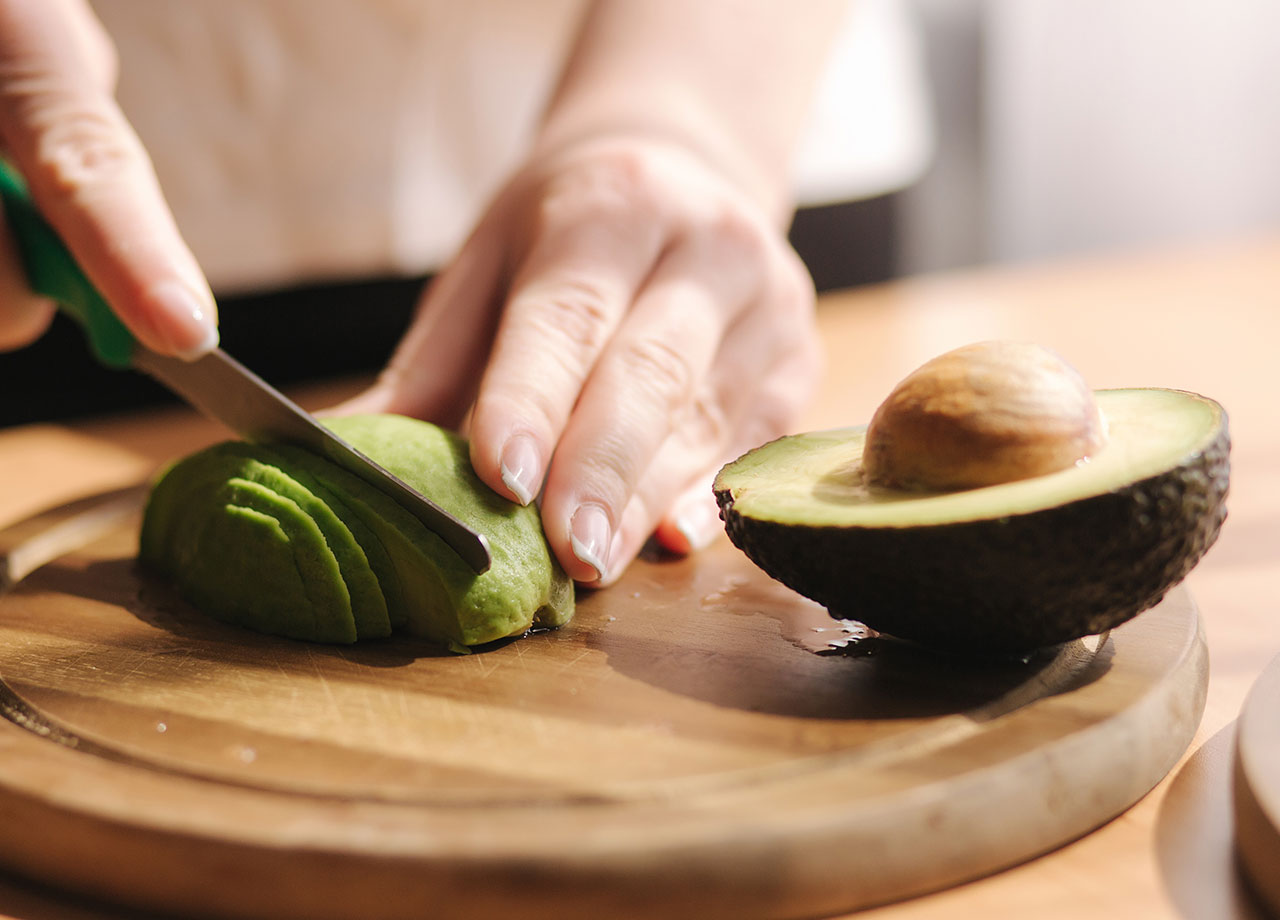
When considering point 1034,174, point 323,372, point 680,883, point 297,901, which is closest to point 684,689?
point 680,883

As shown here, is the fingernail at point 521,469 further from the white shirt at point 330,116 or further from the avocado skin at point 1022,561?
the white shirt at point 330,116

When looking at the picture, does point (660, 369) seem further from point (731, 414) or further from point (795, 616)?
point (795, 616)

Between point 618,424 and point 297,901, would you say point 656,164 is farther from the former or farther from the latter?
point 297,901

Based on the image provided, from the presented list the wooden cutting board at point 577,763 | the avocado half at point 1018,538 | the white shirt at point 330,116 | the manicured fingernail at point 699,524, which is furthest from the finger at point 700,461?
the white shirt at point 330,116

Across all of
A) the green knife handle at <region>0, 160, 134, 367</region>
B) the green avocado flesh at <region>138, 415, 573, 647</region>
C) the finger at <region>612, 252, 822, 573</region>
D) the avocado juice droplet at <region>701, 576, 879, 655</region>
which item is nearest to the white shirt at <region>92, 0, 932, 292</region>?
the green knife handle at <region>0, 160, 134, 367</region>

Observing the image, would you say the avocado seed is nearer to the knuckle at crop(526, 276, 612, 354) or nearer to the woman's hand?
the woman's hand

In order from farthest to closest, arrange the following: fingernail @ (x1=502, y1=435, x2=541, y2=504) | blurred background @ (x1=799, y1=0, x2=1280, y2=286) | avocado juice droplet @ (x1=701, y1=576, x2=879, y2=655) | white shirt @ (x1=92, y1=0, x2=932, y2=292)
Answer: blurred background @ (x1=799, y1=0, x2=1280, y2=286)
white shirt @ (x1=92, y1=0, x2=932, y2=292)
fingernail @ (x1=502, y1=435, x2=541, y2=504)
avocado juice droplet @ (x1=701, y1=576, x2=879, y2=655)

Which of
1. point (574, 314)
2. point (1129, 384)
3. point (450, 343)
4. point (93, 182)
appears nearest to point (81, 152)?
point (93, 182)
